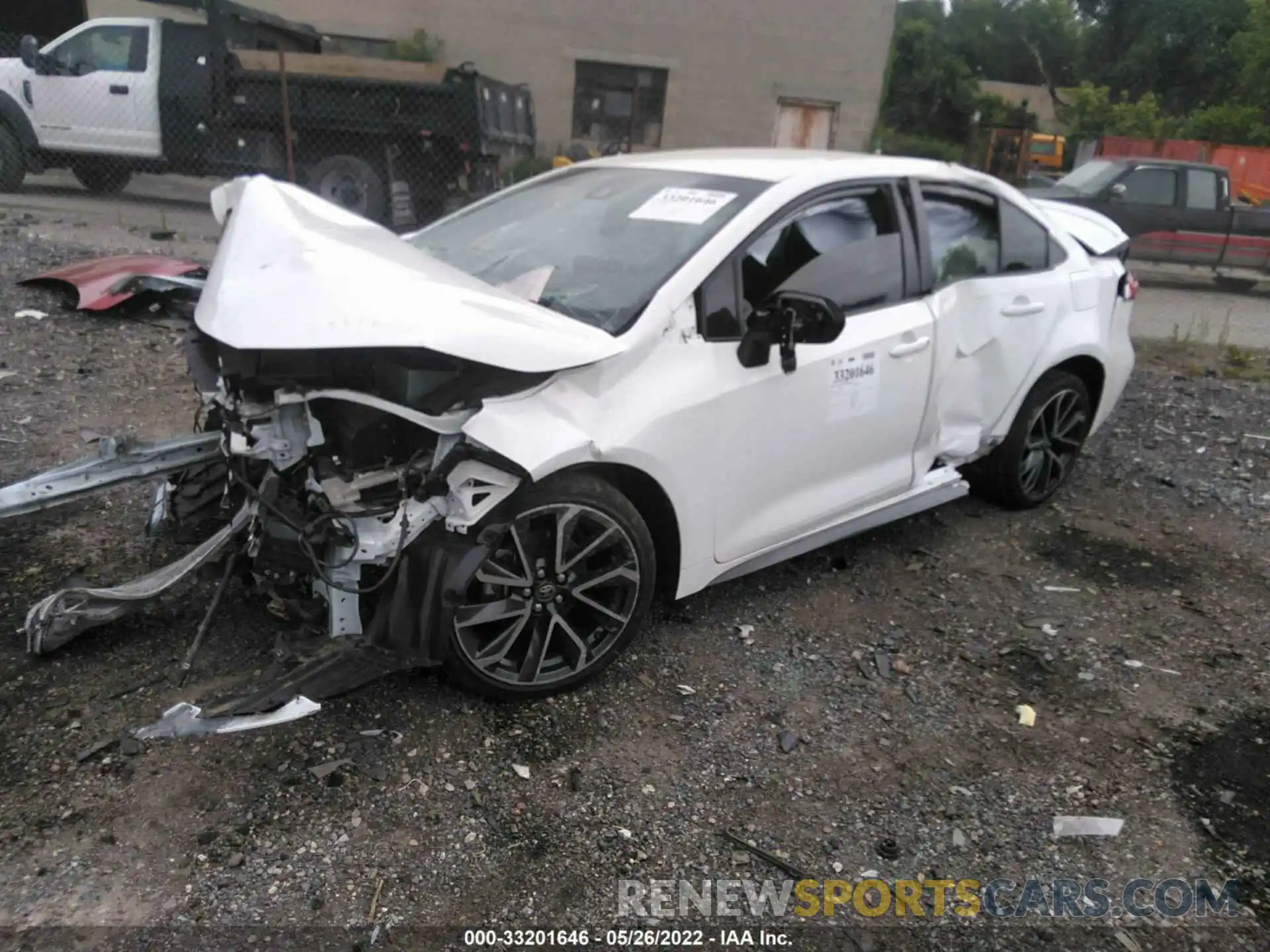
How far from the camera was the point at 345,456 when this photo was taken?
2830 mm

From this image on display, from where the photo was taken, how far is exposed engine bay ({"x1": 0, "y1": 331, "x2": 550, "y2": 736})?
2.69 m

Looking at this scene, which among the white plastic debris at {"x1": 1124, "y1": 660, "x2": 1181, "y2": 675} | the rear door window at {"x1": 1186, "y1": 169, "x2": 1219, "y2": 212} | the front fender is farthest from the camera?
the rear door window at {"x1": 1186, "y1": 169, "x2": 1219, "y2": 212}

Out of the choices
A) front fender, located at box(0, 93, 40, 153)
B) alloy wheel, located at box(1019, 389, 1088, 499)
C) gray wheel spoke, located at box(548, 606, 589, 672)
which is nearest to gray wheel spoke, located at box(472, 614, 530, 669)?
gray wheel spoke, located at box(548, 606, 589, 672)

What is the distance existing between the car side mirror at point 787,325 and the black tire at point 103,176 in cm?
1174

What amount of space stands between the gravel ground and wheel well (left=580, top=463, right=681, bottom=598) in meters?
0.35

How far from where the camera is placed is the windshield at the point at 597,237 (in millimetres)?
3123

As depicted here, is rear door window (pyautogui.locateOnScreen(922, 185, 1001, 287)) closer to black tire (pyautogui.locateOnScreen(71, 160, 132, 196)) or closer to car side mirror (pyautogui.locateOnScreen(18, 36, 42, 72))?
car side mirror (pyautogui.locateOnScreen(18, 36, 42, 72))

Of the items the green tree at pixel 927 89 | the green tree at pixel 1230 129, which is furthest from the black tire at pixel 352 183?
the green tree at pixel 927 89

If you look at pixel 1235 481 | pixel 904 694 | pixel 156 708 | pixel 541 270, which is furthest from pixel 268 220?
pixel 1235 481

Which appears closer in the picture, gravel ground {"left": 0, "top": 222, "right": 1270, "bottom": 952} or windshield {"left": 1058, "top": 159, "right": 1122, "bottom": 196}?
gravel ground {"left": 0, "top": 222, "right": 1270, "bottom": 952}

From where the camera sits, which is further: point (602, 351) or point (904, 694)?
point (904, 694)

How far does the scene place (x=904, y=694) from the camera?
3295mm

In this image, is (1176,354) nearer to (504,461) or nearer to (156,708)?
(504,461)

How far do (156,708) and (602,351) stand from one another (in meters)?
1.73
